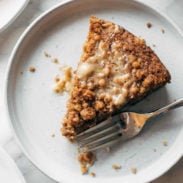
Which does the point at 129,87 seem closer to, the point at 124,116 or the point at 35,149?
the point at 124,116

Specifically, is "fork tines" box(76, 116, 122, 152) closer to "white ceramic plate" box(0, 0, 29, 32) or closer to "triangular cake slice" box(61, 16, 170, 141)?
"triangular cake slice" box(61, 16, 170, 141)

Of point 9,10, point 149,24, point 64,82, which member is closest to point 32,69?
point 64,82

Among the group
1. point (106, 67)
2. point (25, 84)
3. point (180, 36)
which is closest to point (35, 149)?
point (25, 84)

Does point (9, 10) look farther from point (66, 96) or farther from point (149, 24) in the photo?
point (149, 24)

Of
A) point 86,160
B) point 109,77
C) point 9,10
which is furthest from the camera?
point 9,10

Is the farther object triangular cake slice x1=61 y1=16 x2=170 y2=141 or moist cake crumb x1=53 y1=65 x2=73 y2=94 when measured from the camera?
moist cake crumb x1=53 y1=65 x2=73 y2=94

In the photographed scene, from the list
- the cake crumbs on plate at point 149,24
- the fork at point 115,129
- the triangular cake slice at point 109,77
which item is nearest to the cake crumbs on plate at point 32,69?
the triangular cake slice at point 109,77

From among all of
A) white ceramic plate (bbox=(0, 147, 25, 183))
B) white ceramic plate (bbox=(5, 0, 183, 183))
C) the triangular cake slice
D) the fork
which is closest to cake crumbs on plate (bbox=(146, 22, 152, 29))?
white ceramic plate (bbox=(5, 0, 183, 183))
